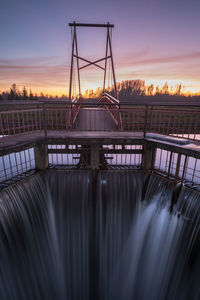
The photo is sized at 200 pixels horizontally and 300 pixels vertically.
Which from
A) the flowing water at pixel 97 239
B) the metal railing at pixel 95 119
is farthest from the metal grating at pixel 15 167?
the metal railing at pixel 95 119

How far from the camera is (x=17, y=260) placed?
543cm

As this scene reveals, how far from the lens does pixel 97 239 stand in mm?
7352

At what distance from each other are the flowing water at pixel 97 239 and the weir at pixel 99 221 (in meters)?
0.03

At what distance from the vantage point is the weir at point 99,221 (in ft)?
18.0

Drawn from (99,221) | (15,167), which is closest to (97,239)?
(99,221)

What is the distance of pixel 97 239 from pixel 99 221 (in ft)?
2.27

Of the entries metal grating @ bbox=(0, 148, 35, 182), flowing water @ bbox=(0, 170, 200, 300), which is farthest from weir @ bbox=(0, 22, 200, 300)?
metal grating @ bbox=(0, 148, 35, 182)

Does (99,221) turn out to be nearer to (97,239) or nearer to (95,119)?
(97,239)

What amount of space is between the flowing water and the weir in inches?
1.2

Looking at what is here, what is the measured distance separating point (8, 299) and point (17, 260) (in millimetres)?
904

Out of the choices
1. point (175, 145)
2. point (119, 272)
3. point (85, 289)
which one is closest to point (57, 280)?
point (85, 289)

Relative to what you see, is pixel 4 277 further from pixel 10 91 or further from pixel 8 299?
pixel 10 91

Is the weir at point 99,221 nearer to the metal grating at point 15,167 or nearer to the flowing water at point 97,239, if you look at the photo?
the flowing water at point 97,239

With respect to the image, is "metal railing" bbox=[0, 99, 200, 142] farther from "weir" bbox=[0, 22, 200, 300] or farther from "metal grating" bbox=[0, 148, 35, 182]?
"metal grating" bbox=[0, 148, 35, 182]
